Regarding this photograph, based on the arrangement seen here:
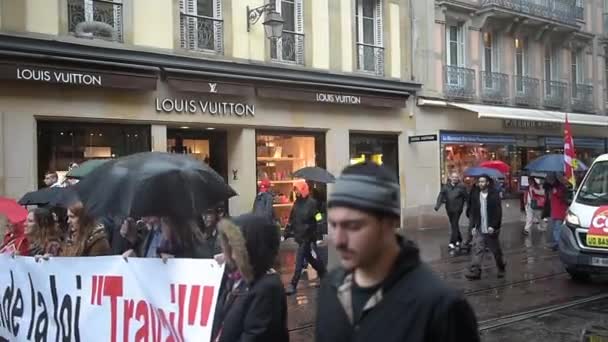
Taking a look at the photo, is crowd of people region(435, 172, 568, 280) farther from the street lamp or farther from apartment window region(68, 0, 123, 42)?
apartment window region(68, 0, 123, 42)

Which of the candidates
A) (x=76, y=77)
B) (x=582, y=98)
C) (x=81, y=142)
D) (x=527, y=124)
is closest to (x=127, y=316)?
(x=76, y=77)

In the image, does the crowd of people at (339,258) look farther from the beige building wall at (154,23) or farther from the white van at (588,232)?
the beige building wall at (154,23)

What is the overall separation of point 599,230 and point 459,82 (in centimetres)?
1233

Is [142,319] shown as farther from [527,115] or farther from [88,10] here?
[527,115]

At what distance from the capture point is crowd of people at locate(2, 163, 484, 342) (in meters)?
2.05

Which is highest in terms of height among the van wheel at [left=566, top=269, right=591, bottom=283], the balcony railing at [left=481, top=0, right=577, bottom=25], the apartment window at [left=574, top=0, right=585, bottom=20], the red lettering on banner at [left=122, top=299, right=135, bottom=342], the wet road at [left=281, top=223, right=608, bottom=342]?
the apartment window at [left=574, top=0, right=585, bottom=20]

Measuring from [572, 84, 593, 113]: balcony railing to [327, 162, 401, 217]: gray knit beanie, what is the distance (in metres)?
26.1

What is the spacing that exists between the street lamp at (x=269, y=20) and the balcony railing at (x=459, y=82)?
22.5ft

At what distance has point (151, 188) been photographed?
4.79 meters

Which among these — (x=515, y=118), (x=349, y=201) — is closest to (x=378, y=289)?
(x=349, y=201)

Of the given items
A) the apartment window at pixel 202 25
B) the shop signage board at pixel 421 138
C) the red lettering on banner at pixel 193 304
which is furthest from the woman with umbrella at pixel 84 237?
the shop signage board at pixel 421 138

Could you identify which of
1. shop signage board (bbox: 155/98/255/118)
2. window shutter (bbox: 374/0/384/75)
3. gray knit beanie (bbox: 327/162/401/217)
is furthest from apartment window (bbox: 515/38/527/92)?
gray knit beanie (bbox: 327/162/401/217)

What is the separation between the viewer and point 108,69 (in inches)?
528

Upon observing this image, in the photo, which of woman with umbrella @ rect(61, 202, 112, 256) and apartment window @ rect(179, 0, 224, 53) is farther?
apartment window @ rect(179, 0, 224, 53)
